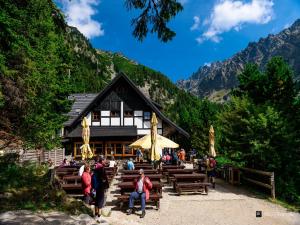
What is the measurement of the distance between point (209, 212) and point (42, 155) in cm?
1597

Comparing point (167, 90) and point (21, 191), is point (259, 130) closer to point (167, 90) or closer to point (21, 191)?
point (21, 191)

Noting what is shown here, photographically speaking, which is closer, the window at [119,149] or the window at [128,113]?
the window at [119,149]

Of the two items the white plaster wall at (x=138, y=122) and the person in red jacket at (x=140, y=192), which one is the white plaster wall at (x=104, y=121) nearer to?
the white plaster wall at (x=138, y=122)

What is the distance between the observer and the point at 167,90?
19100 cm

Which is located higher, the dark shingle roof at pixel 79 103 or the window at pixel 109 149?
the dark shingle roof at pixel 79 103

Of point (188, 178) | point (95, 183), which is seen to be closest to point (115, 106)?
point (188, 178)

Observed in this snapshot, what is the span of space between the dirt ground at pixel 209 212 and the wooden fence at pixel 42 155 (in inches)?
354

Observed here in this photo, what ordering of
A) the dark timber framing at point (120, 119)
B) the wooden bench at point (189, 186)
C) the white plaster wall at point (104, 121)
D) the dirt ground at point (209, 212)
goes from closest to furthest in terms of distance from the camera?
the dirt ground at point (209, 212) → the wooden bench at point (189, 186) → the dark timber framing at point (120, 119) → the white plaster wall at point (104, 121)

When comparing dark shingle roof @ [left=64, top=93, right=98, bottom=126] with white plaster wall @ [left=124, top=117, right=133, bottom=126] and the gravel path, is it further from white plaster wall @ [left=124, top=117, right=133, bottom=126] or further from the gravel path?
the gravel path

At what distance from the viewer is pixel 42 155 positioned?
2516 cm

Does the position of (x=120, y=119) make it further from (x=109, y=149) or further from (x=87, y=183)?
(x=87, y=183)

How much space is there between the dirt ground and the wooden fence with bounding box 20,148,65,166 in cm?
900

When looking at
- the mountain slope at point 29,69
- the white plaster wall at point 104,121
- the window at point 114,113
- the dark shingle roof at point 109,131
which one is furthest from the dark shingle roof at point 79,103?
the mountain slope at point 29,69

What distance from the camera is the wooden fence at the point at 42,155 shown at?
23.0 meters
